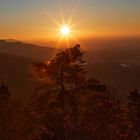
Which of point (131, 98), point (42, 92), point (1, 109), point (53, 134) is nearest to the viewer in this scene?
point (42, 92)

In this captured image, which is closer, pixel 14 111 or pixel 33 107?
pixel 33 107

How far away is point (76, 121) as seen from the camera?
34.0m

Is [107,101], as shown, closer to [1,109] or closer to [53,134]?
[53,134]

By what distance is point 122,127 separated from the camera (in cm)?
3447

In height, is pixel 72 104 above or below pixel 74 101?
below

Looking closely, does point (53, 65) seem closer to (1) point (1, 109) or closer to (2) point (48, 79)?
(2) point (48, 79)

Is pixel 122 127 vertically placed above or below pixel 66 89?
below

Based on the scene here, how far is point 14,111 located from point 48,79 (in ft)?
60.0

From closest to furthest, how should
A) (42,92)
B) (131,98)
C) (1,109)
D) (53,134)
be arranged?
(42,92) → (53,134) → (1,109) → (131,98)

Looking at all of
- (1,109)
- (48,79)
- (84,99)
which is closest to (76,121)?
(84,99)

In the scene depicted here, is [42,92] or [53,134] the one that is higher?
[42,92]

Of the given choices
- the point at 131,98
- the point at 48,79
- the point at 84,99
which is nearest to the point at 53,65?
the point at 48,79

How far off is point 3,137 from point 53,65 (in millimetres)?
17553

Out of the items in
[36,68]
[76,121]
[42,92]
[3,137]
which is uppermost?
[36,68]
